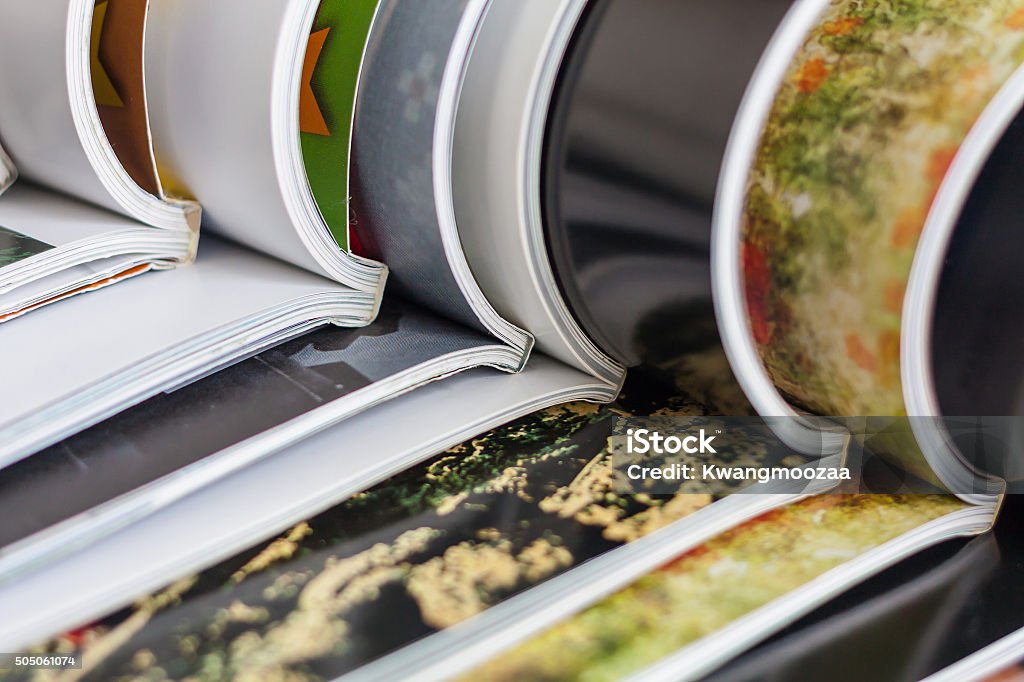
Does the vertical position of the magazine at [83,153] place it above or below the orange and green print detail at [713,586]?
above

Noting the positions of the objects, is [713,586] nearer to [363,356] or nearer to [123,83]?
[363,356]

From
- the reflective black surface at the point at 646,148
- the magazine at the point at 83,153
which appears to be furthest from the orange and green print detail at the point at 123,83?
the reflective black surface at the point at 646,148

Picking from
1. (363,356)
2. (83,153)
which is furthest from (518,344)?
(83,153)

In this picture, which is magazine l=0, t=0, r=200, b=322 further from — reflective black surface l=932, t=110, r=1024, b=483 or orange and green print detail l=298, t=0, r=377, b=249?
reflective black surface l=932, t=110, r=1024, b=483

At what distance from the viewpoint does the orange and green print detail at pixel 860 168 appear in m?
0.44

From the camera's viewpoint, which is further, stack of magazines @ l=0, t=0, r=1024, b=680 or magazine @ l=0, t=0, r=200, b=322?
magazine @ l=0, t=0, r=200, b=322

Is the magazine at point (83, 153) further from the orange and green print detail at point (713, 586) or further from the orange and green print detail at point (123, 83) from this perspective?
the orange and green print detail at point (713, 586)

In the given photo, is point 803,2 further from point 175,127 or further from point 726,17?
point 175,127

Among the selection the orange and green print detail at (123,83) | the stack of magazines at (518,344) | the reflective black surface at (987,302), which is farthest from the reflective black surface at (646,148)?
the orange and green print detail at (123,83)

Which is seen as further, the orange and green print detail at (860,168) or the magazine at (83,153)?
the magazine at (83,153)

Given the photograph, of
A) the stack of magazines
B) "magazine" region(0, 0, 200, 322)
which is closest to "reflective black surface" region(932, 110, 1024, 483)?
the stack of magazines

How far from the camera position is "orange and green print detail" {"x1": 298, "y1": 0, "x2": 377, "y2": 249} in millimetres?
589

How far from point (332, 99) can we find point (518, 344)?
0.23 m

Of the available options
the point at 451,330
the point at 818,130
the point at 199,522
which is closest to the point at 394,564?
the point at 199,522
